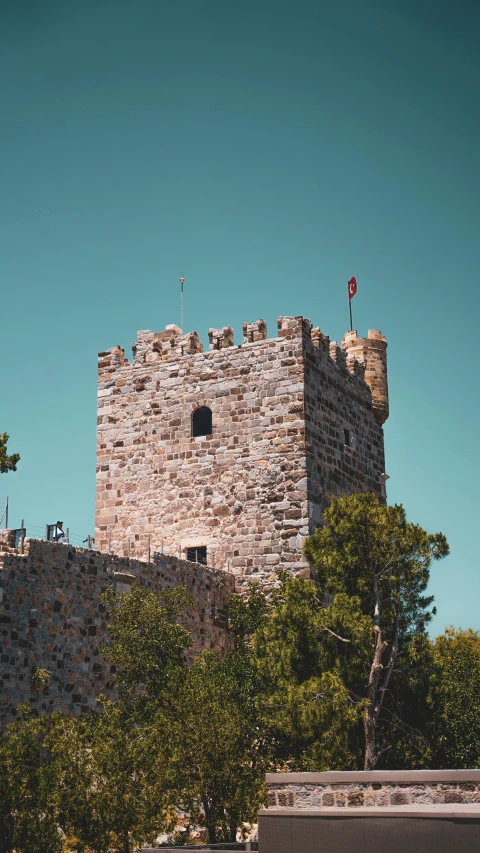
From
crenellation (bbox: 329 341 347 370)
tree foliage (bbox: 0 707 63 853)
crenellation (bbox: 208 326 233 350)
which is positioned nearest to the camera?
tree foliage (bbox: 0 707 63 853)

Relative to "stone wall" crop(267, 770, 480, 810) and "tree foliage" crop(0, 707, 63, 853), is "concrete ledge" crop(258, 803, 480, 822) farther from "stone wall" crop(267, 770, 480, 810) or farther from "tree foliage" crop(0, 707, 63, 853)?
"tree foliage" crop(0, 707, 63, 853)

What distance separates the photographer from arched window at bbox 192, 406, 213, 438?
82.5 feet

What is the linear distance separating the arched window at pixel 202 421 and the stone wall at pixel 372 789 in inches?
507

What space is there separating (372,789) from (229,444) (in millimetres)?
13005

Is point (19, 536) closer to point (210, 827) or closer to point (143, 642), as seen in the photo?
point (143, 642)

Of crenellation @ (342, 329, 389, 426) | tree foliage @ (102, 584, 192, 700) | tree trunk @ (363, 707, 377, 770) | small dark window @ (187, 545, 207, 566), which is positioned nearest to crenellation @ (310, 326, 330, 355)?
crenellation @ (342, 329, 389, 426)

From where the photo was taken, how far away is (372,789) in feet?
40.0

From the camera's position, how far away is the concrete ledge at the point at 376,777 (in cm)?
1180

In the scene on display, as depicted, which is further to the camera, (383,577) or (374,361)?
(374,361)

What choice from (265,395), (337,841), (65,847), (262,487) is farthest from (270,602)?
(337,841)

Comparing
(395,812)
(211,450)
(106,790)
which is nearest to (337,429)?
(211,450)

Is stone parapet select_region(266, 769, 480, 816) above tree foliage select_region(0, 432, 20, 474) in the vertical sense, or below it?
below

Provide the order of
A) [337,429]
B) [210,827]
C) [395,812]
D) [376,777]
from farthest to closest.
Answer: [337,429] < [210,827] < [376,777] < [395,812]

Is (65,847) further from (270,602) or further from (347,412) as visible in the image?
(347,412)
